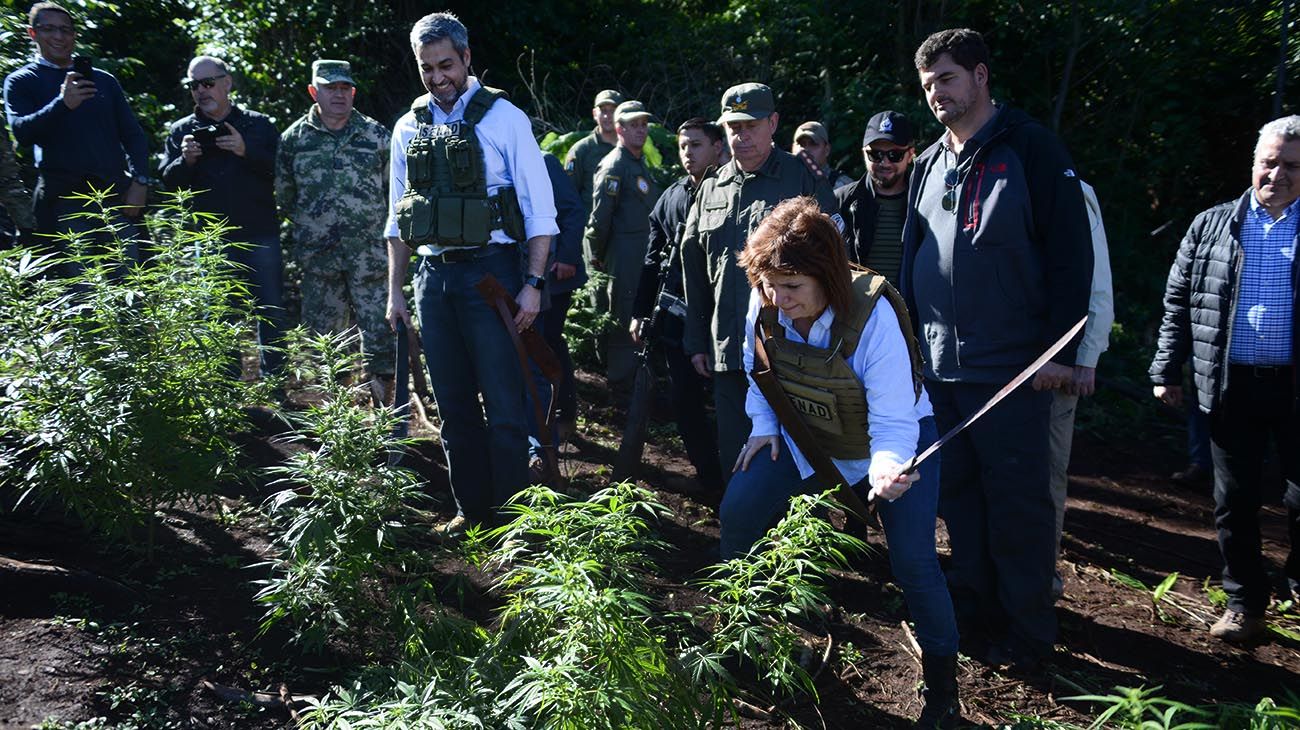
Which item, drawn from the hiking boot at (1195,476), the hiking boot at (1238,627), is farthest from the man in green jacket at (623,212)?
the hiking boot at (1238,627)

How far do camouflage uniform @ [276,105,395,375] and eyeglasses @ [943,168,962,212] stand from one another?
11.1ft

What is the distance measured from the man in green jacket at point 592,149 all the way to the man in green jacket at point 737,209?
2954 mm

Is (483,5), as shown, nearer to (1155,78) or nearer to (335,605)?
(1155,78)

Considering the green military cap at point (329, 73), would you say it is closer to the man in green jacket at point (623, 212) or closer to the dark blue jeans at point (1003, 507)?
the man in green jacket at point (623, 212)

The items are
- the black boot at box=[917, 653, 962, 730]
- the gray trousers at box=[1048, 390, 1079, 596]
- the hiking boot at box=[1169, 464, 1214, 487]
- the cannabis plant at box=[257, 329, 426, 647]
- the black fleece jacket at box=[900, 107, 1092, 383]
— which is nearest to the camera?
the cannabis plant at box=[257, 329, 426, 647]

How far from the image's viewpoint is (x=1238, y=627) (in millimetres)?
4371

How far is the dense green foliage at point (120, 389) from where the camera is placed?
3504mm

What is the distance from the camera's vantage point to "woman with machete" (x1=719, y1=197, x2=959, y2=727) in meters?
3.15

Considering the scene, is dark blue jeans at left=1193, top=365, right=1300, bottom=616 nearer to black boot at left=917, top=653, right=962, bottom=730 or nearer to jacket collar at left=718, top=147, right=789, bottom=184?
black boot at left=917, top=653, right=962, bottom=730

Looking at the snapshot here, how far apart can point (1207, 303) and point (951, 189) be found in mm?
1464

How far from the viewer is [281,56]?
10.8 metres

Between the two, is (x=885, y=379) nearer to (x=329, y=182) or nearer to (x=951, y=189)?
(x=951, y=189)

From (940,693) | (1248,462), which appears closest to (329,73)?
(940,693)

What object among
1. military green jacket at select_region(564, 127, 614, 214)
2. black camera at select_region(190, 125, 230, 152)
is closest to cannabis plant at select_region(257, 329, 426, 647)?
black camera at select_region(190, 125, 230, 152)
